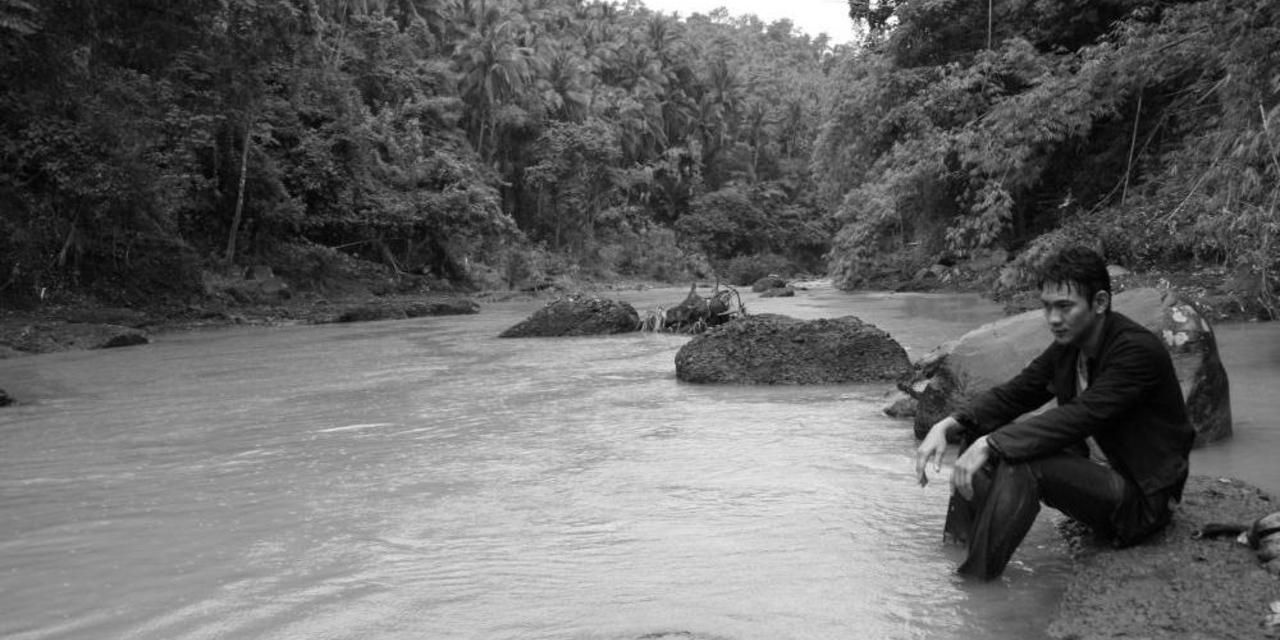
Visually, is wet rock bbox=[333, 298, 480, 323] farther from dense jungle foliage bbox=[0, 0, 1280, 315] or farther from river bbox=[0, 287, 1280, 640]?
Result: river bbox=[0, 287, 1280, 640]

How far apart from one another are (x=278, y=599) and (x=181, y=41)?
10.4 metres

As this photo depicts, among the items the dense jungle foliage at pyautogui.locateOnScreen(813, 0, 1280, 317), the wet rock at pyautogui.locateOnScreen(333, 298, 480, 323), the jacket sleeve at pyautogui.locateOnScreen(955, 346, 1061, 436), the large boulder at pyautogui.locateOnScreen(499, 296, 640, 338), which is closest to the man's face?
the jacket sleeve at pyautogui.locateOnScreen(955, 346, 1061, 436)

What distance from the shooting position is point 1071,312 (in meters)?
3.24

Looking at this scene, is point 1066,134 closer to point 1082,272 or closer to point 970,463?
point 1082,272

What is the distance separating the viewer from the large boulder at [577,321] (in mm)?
14875

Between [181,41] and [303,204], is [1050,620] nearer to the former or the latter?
[181,41]

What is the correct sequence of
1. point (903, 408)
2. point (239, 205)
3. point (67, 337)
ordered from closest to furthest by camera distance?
point (903, 408), point (67, 337), point (239, 205)

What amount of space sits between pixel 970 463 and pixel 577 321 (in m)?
12.0

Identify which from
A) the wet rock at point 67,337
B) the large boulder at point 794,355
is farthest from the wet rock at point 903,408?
the wet rock at point 67,337

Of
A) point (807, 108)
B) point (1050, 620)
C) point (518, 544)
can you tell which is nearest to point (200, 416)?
point (518, 544)

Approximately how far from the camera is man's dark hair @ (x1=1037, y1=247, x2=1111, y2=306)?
3.21 metres

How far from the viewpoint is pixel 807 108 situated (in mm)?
67188

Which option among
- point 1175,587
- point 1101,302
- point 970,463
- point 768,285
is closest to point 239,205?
point 768,285

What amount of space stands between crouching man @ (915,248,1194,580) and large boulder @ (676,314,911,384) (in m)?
5.56
